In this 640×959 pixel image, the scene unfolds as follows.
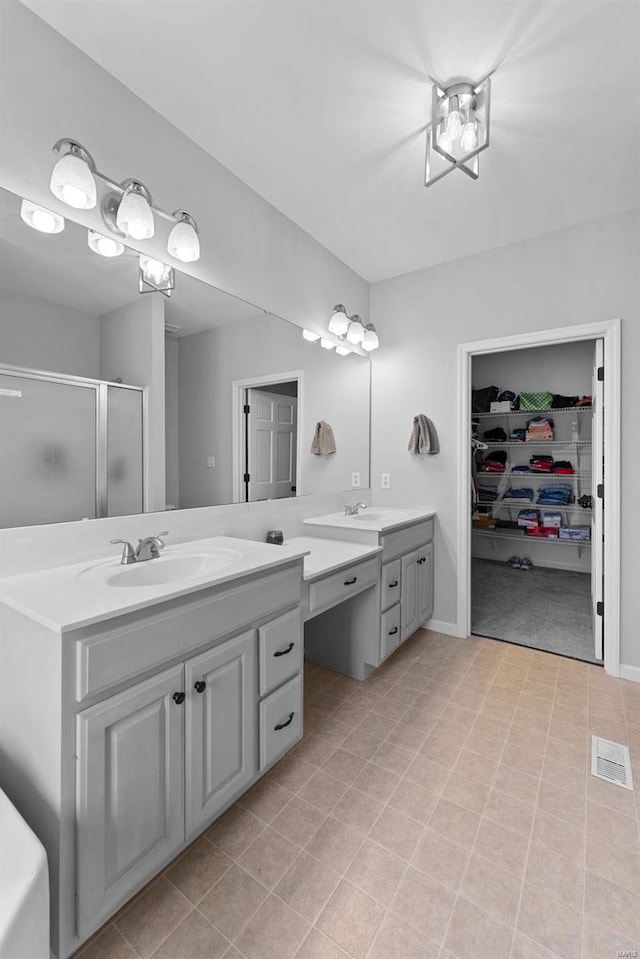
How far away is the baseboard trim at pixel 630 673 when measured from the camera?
2.29 meters

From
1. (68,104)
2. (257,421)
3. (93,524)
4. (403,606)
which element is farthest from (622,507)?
(68,104)

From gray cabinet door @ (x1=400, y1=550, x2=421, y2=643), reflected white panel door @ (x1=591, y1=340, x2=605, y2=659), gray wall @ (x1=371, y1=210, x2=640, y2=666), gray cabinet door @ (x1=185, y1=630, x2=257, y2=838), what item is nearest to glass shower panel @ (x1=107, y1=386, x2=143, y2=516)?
gray cabinet door @ (x1=185, y1=630, x2=257, y2=838)

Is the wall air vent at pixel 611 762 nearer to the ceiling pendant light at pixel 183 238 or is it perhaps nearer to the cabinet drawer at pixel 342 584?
the cabinet drawer at pixel 342 584

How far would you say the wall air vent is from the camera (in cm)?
158

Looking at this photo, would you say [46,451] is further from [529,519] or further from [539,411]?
[529,519]

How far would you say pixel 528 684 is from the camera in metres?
2.24

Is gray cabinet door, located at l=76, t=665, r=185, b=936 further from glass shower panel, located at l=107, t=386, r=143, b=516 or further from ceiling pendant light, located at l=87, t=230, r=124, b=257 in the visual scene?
ceiling pendant light, located at l=87, t=230, r=124, b=257

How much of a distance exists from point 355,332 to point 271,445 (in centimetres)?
107

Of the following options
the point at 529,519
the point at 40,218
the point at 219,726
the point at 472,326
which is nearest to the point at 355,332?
the point at 472,326

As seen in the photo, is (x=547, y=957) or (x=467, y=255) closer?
(x=547, y=957)

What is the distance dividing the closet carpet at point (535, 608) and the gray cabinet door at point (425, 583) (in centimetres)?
41

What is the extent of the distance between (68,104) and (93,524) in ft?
4.65

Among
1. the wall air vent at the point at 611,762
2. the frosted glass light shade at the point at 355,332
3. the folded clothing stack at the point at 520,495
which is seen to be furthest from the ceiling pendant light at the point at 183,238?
the folded clothing stack at the point at 520,495

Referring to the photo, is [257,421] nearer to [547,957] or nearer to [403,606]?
[403,606]
